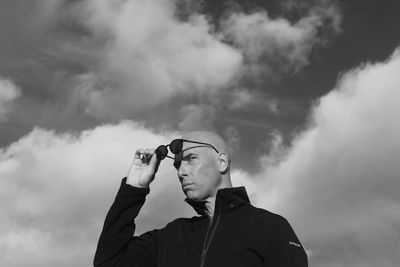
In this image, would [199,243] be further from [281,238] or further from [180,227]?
[281,238]

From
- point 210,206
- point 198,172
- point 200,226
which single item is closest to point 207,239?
point 200,226

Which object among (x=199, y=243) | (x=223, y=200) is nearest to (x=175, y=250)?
(x=199, y=243)

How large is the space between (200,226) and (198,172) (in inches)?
29.0

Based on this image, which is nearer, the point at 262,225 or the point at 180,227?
the point at 262,225

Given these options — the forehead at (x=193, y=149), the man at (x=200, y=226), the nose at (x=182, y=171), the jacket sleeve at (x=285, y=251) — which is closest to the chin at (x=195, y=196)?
the man at (x=200, y=226)

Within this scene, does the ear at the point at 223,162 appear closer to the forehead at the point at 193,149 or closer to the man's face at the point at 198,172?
the man's face at the point at 198,172

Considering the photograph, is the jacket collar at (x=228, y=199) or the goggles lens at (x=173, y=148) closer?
the jacket collar at (x=228, y=199)

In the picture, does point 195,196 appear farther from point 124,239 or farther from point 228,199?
point 124,239

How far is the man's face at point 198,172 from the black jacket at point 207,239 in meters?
0.24

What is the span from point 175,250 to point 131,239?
0.73 metres

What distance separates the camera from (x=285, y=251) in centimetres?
577

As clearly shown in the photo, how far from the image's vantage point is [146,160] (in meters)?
7.00

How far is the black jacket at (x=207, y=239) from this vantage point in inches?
226

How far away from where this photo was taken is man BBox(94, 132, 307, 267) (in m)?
5.77
